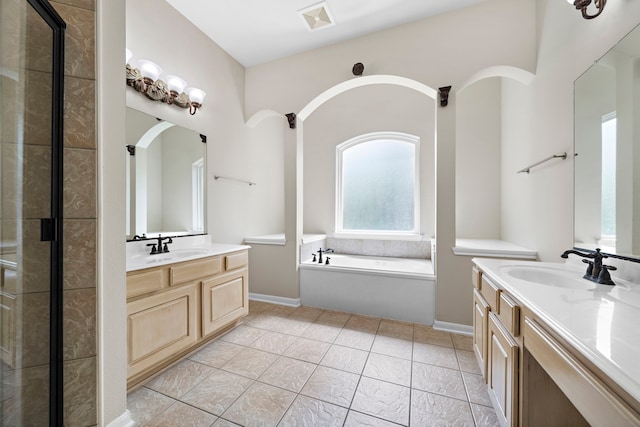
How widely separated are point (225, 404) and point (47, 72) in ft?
6.18

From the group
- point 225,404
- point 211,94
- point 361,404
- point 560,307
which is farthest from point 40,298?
point 211,94

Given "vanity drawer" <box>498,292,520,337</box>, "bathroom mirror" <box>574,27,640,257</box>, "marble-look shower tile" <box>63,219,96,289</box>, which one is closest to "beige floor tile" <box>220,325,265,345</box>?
"marble-look shower tile" <box>63,219,96,289</box>

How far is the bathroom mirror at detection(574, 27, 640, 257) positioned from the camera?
1.14 m

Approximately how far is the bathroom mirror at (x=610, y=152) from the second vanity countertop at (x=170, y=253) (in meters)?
2.56

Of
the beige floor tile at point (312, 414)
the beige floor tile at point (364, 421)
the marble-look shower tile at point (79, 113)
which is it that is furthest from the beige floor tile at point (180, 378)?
the marble-look shower tile at point (79, 113)

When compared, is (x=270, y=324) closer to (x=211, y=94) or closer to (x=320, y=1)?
(x=211, y=94)

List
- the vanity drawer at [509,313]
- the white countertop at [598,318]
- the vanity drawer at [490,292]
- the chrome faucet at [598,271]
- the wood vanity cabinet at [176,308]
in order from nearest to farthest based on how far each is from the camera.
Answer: the white countertop at [598,318]
the vanity drawer at [509,313]
the chrome faucet at [598,271]
the vanity drawer at [490,292]
the wood vanity cabinet at [176,308]

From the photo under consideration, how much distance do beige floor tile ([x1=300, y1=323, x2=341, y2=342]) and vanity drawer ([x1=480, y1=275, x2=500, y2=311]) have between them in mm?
1297

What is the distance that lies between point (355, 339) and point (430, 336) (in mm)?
698

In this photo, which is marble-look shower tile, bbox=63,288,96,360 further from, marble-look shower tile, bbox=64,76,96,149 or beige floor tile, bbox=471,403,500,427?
beige floor tile, bbox=471,403,500,427

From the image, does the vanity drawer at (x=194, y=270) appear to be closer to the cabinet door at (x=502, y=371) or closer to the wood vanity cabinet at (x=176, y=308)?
the wood vanity cabinet at (x=176, y=308)

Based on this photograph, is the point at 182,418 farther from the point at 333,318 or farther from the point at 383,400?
the point at 333,318

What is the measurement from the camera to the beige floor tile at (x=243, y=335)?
2.13 m

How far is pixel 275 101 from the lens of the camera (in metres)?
3.04
